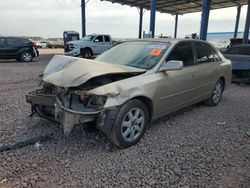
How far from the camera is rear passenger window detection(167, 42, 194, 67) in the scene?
4.19m

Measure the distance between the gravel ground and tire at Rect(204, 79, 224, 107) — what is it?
91 cm

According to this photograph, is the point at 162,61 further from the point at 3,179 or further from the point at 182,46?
the point at 3,179

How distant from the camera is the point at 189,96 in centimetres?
461

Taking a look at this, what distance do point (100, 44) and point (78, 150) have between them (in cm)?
1515

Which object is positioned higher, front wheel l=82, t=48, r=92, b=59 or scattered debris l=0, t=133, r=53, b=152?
front wheel l=82, t=48, r=92, b=59

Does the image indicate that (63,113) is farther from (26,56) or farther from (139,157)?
(26,56)

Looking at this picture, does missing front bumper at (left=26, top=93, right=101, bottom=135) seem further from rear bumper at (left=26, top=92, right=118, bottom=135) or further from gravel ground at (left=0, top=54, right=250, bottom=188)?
gravel ground at (left=0, top=54, right=250, bottom=188)

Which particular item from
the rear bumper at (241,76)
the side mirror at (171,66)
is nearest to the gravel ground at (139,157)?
the side mirror at (171,66)

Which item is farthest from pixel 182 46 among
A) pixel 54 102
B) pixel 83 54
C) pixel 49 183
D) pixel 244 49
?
pixel 83 54

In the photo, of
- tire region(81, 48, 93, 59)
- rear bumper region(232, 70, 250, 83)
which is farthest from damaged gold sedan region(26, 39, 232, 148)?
tire region(81, 48, 93, 59)

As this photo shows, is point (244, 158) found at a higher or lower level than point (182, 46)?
lower

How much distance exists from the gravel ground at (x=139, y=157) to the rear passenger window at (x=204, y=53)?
1266 mm

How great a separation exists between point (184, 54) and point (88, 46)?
13.5 meters

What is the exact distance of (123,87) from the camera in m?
3.22
